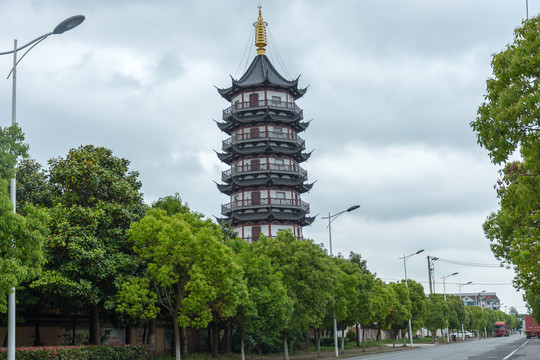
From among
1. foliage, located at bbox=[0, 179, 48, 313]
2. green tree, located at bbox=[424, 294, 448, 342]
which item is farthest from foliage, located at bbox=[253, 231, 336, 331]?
green tree, located at bbox=[424, 294, 448, 342]

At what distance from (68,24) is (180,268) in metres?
16.0

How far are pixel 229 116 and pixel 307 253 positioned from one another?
32.5 meters

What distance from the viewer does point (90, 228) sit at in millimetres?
30094

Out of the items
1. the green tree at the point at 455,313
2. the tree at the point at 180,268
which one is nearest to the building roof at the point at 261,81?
the tree at the point at 180,268

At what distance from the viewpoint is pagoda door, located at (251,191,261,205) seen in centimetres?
6758

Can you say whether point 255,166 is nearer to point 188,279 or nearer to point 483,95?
point 188,279

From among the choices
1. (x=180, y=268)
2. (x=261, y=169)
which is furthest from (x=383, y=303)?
(x=180, y=268)

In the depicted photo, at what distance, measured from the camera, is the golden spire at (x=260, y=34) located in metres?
75.4

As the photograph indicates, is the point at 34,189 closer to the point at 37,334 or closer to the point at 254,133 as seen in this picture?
the point at 37,334

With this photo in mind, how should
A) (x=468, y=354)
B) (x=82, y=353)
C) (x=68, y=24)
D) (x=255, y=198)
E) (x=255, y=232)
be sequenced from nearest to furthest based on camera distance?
(x=68, y=24) → (x=82, y=353) → (x=468, y=354) → (x=255, y=232) → (x=255, y=198)

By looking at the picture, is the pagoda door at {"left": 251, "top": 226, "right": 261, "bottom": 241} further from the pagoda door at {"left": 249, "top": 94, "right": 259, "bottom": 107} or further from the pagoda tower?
the pagoda door at {"left": 249, "top": 94, "right": 259, "bottom": 107}

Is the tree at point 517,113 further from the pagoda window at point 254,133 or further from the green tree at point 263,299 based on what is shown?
the pagoda window at point 254,133

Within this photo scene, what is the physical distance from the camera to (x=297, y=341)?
59094 mm

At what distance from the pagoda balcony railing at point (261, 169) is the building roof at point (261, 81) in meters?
9.45
